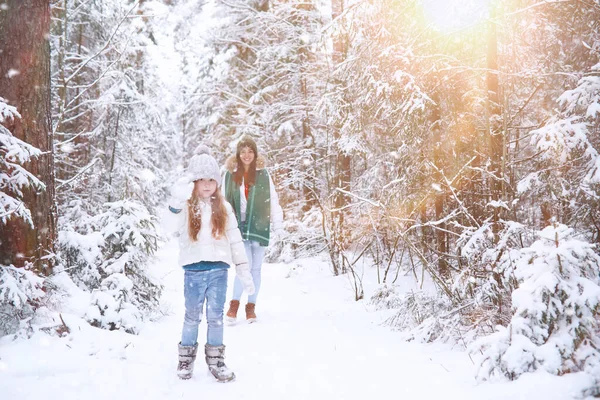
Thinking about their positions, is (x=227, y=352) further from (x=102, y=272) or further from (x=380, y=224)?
(x=380, y=224)

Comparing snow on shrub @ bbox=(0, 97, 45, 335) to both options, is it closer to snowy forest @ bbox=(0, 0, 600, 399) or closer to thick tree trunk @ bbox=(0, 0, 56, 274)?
snowy forest @ bbox=(0, 0, 600, 399)

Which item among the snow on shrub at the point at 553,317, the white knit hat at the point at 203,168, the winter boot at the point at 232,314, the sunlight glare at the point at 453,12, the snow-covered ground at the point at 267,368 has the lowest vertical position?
the winter boot at the point at 232,314

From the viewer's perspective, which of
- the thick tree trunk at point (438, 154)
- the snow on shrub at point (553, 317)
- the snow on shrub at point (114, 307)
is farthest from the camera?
the thick tree trunk at point (438, 154)

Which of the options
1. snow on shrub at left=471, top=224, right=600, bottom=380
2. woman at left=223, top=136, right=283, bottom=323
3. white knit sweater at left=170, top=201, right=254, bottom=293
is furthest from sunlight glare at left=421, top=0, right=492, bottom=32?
white knit sweater at left=170, top=201, right=254, bottom=293

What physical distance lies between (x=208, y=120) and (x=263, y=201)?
32.0 feet

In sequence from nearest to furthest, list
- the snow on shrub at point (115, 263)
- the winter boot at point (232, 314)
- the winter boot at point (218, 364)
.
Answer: the winter boot at point (218, 364), the snow on shrub at point (115, 263), the winter boot at point (232, 314)

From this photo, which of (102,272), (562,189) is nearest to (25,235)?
(102,272)

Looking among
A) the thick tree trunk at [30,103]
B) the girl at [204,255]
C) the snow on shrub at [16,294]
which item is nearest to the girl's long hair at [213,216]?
the girl at [204,255]

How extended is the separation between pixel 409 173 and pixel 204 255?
387cm

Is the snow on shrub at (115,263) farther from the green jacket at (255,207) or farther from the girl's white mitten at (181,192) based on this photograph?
the girl's white mitten at (181,192)

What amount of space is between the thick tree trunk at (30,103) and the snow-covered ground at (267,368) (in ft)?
2.66

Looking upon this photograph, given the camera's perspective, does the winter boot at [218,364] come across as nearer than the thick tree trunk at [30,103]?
Yes

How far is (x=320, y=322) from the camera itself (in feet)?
17.6

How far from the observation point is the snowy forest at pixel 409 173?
3.02 meters
